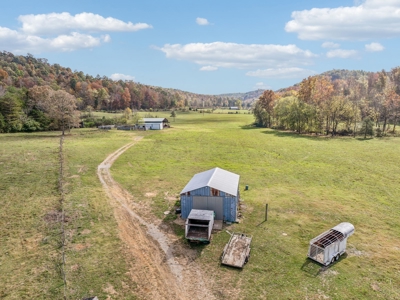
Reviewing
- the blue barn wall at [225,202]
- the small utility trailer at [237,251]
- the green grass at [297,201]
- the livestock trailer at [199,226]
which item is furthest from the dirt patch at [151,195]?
the small utility trailer at [237,251]

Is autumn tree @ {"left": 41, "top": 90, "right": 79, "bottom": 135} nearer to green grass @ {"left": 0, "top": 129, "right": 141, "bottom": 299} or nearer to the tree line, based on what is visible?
green grass @ {"left": 0, "top": 129, "right": 141, "bottom": 299}

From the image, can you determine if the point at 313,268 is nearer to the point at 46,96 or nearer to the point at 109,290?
the point at 109,290

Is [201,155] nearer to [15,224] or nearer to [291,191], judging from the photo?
[291,191]

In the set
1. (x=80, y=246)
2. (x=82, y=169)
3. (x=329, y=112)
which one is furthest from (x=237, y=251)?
(x=329, y=112)

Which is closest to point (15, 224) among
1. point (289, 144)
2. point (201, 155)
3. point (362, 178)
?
point (201, 155)

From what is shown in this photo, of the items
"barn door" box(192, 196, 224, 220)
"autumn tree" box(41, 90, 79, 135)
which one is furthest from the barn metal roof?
"autumn tree" box(41, 90, 79, 135)

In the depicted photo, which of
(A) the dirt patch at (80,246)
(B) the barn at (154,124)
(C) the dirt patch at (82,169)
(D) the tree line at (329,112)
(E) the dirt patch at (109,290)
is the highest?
(D) the tree line at (329,112)

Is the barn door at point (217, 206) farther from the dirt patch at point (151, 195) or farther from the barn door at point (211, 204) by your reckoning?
the dirt patch at point (151, 195)
